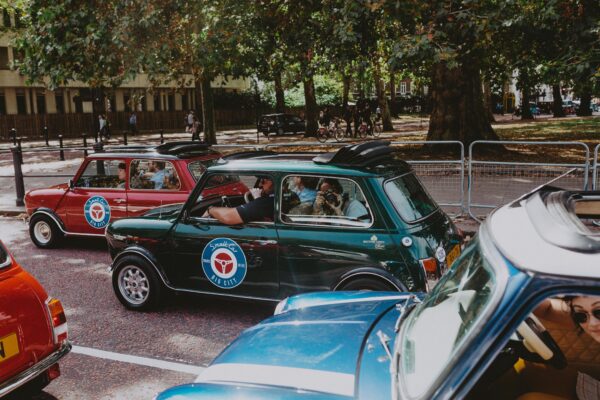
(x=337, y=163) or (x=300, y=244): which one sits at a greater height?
(x=337, y=163)

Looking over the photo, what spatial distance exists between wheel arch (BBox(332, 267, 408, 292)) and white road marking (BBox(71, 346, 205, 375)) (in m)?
1.41

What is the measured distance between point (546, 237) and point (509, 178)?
8.30 m

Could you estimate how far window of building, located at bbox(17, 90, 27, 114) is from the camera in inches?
1706

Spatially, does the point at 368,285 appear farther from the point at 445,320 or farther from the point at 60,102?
the point at 60,102

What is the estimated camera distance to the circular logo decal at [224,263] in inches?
225

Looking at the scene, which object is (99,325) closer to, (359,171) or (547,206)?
(359,171)

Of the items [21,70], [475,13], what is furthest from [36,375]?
[21,70]

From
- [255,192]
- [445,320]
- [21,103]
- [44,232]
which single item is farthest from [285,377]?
[21,103]

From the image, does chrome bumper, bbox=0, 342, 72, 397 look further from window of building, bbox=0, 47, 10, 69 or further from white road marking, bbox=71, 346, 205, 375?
window of building, bbox=0, 47, 10, 69

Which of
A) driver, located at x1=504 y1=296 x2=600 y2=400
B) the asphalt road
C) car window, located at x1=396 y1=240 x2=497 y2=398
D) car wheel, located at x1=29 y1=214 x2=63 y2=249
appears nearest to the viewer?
car window, located at x1=396 y1=240 x2=497 y2=398

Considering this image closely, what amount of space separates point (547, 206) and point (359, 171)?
3.02 metres

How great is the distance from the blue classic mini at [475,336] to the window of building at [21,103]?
1804 inches

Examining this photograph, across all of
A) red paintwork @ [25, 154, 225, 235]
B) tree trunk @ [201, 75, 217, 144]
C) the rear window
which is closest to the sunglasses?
the rear window

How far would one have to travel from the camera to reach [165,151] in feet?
27.9
